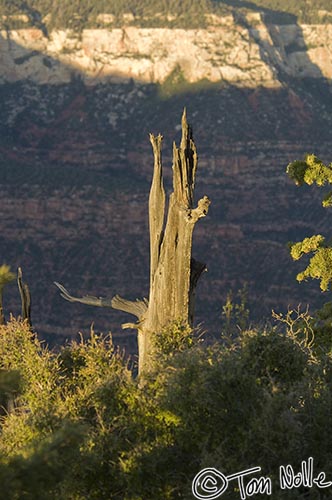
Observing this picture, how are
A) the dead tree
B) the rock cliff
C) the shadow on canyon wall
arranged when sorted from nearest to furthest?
the dead tree
the shadow on canyon wall
the rock cliff

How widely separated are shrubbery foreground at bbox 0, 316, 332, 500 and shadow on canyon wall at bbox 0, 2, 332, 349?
67044 millimetres

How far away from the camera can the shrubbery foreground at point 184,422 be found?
15789 mm

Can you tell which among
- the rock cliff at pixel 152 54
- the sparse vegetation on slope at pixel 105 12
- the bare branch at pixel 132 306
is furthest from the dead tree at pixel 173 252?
the sparse vegetation on slope at pixel 105 12

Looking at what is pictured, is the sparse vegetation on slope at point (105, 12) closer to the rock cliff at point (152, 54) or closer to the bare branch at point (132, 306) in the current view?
the rock cliff at point (152, 54)

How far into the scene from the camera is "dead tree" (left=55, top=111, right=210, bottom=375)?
19.6m

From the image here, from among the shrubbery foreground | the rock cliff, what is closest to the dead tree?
the shrubbery foreground

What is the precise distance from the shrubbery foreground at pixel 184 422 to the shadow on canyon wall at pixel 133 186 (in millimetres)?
67044

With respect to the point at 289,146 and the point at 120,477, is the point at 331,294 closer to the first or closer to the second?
the point at 289,146

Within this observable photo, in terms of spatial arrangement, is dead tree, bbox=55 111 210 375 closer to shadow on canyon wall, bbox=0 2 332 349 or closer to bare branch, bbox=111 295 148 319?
bare branch, bbox=111 295 148 319

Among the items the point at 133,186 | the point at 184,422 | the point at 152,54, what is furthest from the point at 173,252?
the point at 152,54

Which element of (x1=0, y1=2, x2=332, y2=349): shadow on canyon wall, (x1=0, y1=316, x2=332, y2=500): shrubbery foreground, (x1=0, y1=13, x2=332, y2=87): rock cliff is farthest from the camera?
(x1=0, y1=13, x2=332, y2=87): rock cliff

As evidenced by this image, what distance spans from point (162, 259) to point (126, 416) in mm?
4199

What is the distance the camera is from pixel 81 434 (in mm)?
14273

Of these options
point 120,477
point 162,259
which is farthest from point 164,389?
point 162,259
